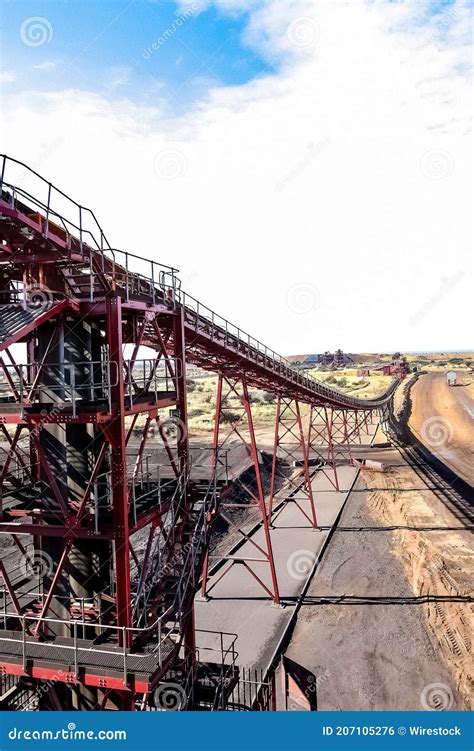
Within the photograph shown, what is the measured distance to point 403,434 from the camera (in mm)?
45250

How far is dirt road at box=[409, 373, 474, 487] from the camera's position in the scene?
1465 inches

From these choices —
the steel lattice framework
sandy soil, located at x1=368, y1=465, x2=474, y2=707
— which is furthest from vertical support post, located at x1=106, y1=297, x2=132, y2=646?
sandy soil, located at x1=368, y1=465, x2=474, y2=707

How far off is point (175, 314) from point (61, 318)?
9.55 ft

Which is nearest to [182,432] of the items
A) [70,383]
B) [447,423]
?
[70,383]

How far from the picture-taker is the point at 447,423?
48.9m

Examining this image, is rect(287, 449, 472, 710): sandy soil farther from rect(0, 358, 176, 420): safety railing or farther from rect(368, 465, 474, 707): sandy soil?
rect(0, 358, 176, 420): safety railing

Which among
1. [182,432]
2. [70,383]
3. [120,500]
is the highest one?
[70,383]

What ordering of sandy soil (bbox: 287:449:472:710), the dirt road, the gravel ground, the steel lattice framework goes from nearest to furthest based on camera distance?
1. the steel lattice framework
2. the gravel ground
3. sandy soil (bbox: 287:449:472:710)
4. the dirt road

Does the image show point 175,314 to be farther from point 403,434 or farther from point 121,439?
point 403,434

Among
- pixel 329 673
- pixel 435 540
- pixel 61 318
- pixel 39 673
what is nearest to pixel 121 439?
pixel 61 318

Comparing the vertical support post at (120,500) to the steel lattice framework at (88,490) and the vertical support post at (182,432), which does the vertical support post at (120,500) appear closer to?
the steel lattice framework at (88,490)

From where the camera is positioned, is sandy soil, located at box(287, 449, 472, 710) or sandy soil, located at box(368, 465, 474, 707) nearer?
sandy soil, located at box(287, 449, 472, 710)

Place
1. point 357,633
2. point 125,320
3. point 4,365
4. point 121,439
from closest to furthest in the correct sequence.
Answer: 1. point 121,439
2. point 4,365
3. point 125,320
4. point 357,633

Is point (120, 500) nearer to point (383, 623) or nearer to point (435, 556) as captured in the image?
point (383, 623)
